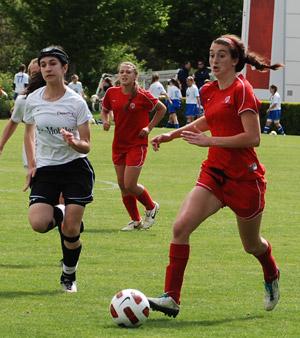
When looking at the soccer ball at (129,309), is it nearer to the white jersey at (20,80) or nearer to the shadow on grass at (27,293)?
the shadow on grass at (27,293)

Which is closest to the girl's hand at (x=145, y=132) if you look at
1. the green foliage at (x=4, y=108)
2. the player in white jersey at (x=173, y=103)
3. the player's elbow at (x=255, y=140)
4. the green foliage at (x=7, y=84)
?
the player's elbow at (x=255, y=140)

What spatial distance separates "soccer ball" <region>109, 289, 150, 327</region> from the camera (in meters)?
8.12

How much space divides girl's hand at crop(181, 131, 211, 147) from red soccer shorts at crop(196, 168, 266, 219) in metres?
0.35

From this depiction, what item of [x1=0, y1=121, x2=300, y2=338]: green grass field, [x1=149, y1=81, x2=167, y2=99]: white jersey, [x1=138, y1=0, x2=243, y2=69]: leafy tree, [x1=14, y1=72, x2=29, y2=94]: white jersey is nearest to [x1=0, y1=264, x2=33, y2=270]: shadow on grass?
[x1=0, y1=121, x2=300, y2=338]: green grass field

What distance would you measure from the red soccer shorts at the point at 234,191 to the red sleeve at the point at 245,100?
20.2 inches

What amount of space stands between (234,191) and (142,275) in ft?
7.36

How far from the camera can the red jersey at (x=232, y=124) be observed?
8.42 metres

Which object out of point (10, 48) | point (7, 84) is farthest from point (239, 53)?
point (10, 48)

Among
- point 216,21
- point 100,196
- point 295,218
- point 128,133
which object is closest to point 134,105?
point 128,133

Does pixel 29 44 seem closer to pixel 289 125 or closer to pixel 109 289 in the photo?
pixel 289 125

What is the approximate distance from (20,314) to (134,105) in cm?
599

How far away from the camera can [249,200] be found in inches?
335

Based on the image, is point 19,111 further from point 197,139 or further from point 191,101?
point 191,101

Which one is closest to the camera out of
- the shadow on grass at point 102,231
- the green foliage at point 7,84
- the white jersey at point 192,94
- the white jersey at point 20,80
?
the shadow on grass at point 102,231
